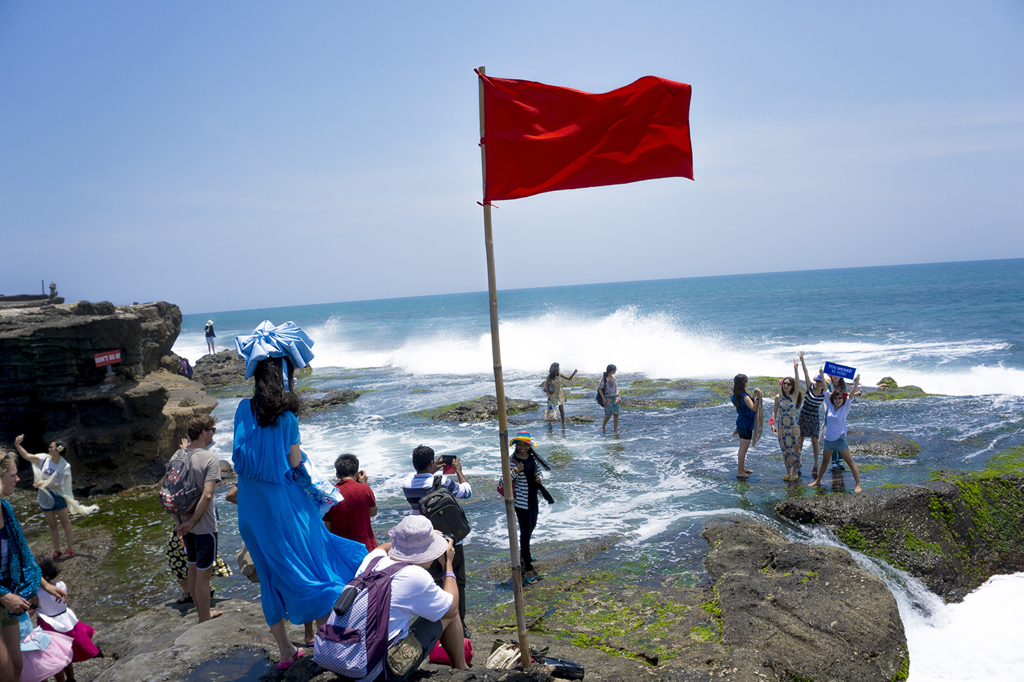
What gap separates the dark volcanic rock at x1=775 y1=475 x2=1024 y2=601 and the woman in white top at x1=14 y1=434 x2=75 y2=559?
31.8 ft

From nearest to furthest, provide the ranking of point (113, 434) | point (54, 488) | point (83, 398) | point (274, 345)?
point (274, 345) < point (54, 488) < point (113, 434) < point (83, 398)

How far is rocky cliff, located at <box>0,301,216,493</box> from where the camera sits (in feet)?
39.0

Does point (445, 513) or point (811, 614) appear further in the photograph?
point (811, 614)

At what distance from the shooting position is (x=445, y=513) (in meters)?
4.45

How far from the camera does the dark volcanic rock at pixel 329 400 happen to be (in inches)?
855

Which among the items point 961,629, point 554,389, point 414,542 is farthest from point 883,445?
point 414,542

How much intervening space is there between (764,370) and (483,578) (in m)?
22.2

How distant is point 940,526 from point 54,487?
1115 cm

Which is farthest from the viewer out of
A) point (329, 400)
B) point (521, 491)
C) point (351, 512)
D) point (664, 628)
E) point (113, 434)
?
point (329, 400)

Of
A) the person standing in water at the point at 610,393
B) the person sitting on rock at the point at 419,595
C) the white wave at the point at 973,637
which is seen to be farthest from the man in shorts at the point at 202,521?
the person standing in water at the point at 610,393

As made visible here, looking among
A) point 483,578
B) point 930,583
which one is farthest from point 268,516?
point 930,583

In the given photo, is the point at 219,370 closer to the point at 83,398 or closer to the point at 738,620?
the point at 83,398

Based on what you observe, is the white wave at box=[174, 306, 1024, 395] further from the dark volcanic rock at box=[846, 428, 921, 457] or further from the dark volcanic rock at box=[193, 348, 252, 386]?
the dark volcanic rock at box=[846, 428, 921, 457]

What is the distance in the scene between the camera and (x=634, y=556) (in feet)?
23.9
